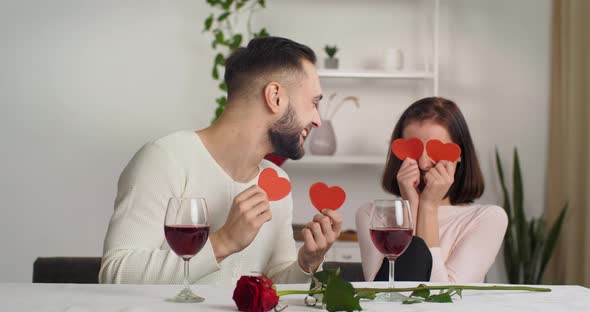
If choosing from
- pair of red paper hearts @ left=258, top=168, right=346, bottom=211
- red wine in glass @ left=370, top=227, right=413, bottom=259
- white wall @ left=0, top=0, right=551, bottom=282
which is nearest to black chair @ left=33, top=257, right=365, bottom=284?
pair of red paper hearts @ left=258, top=168, right=346, bottom=211

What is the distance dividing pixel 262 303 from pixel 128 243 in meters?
0.67

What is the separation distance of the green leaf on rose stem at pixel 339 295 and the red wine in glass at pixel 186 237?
0.28 meters

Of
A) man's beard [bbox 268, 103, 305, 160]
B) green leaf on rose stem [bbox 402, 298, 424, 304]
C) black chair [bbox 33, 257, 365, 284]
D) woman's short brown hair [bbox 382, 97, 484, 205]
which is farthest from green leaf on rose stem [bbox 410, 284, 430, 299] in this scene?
woman's short brown hair [bbox 382, 97, 484, 205]

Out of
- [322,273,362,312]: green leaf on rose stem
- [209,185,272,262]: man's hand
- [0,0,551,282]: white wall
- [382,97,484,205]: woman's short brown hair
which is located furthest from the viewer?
[0,0,551,282]: white wall

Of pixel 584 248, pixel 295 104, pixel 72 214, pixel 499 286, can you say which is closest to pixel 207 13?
pixel 72 214

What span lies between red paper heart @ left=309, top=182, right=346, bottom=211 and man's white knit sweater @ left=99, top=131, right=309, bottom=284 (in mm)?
165

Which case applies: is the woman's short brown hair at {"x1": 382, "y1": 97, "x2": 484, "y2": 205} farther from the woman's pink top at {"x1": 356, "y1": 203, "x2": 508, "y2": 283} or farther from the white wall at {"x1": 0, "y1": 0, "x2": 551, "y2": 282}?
the white wall at {"x1": 0, "y1": 0, "x2": 551, "y2": 282}

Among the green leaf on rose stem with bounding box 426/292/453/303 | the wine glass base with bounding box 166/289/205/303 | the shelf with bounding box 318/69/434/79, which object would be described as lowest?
the green leaf on rose stem with bounding box 426/292/453/303

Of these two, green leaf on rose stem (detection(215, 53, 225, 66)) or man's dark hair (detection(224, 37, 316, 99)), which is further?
green leaf on rose stem (detection(215, 53, 225, 66))

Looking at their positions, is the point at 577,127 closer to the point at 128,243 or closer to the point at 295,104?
the point at 295,104

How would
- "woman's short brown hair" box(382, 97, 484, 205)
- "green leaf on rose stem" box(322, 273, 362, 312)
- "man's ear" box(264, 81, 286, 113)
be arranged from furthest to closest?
"woman's short brown hair" box(382, 97, 484, 205) → "man's ear" box(264, 81, 286, 113) → "green leaf on rose stem" box(322, 273, 362, 312)

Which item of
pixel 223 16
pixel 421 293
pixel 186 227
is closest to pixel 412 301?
pixel 421 293

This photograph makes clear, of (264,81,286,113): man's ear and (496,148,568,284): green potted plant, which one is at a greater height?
(264,81,286,113): man's ear

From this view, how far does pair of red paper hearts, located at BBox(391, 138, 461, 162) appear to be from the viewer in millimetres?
2434
